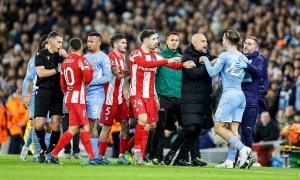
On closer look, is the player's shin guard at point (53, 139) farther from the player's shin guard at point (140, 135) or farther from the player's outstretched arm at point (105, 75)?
the player's shin guard at point (140, 135)

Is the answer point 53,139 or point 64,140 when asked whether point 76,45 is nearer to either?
point 64,140

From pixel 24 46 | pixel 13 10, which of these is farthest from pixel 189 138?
pixel 13 10

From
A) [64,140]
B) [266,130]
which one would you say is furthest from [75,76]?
[266,130]

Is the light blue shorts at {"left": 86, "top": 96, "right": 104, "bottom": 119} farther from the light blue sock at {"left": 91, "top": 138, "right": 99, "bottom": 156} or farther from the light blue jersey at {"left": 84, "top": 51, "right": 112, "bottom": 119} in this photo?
the light blue sock at {"left": 91, "top": 138, "right": 99, "bottom": 156}

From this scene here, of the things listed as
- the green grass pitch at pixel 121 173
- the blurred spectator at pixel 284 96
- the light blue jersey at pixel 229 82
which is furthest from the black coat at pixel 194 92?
the blurred spectator at pixel 284 96

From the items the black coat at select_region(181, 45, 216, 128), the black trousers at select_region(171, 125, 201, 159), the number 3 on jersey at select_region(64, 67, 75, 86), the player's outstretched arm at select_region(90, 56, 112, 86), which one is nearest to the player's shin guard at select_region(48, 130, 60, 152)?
the player's outstretched arm at select_region(90, 56, 112, 86)

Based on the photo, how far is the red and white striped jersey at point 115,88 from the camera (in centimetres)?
2006

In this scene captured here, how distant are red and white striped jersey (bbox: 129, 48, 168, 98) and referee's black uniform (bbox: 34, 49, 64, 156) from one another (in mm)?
1540

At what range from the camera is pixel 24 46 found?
34875 mm

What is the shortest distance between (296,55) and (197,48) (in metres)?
9.38

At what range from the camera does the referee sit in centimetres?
2009

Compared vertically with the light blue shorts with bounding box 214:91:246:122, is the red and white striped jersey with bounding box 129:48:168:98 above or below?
above

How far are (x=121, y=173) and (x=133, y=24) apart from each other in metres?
18.2

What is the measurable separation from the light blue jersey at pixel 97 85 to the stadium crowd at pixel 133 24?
8221 millimetres
